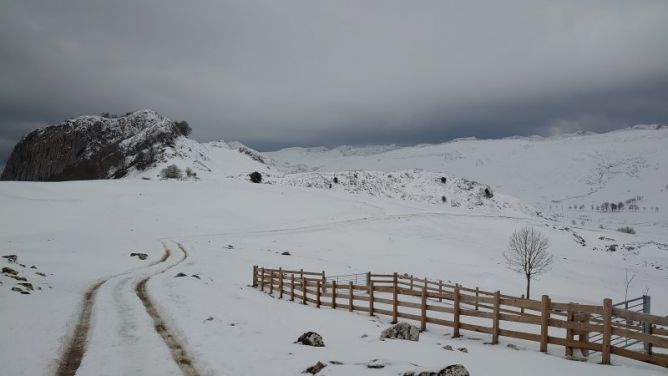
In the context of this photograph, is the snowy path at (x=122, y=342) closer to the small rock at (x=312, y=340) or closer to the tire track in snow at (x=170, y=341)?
the tire track in snow at (x=170, y=341)

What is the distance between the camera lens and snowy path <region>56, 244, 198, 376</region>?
10.2 meters

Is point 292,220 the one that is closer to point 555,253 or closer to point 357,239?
point 357,239

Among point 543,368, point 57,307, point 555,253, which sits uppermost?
point 543,368

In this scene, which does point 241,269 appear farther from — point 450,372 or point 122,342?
point 450,372

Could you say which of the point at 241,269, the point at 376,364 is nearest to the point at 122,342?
the point at 376,364

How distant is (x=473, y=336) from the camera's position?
13.9 m

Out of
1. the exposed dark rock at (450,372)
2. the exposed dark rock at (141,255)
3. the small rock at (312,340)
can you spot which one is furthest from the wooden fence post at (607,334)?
the exposed dark rock at (141,255)

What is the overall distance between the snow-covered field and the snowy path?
78 millimetres

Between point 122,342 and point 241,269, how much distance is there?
998 inches

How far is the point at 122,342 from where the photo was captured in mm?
12406

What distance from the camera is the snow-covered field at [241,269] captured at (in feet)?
35.4

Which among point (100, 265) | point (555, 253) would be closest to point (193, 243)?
point (100, 265)

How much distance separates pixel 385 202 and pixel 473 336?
306 feet

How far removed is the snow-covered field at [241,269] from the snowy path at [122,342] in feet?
0.26
